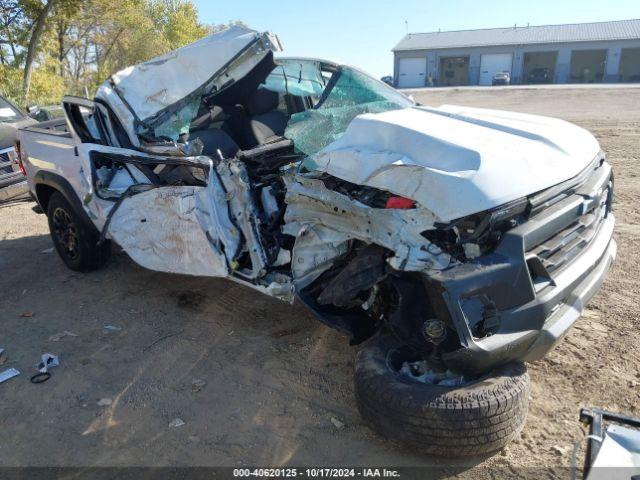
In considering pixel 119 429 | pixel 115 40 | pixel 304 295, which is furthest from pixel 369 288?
pixel 115 40

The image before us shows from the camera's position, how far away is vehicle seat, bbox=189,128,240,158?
415 centimetres

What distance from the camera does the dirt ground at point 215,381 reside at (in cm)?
267

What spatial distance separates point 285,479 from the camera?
2486 mm

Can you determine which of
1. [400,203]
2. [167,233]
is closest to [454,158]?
[400,203]

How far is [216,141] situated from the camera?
4.23 meters

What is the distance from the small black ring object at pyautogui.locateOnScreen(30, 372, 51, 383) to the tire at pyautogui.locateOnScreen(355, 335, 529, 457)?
226cm

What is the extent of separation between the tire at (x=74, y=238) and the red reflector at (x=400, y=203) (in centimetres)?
327

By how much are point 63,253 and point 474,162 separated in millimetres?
4427

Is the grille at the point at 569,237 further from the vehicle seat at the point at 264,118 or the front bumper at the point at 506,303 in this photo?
the vehicle seat at the point at 264,118

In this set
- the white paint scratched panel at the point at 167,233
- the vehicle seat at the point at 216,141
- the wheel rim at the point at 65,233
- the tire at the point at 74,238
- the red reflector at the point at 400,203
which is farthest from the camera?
the wheel rim at the point at 65,233

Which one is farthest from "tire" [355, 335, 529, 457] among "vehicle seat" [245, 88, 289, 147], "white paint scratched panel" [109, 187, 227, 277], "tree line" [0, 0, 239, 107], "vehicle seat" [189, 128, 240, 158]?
"tree line" [0, 0, 239, 107]

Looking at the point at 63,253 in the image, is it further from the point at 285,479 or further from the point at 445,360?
the point at 445,360

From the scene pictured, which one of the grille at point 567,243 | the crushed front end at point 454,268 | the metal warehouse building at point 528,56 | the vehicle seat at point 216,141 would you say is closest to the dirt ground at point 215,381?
the crushed front end at point 454,268

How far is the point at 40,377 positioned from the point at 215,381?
4.07 feet
